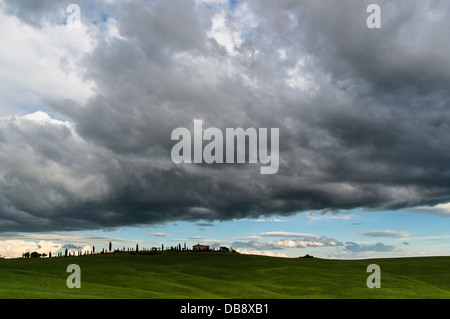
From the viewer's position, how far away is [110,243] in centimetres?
13325

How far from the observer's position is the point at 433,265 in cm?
7344

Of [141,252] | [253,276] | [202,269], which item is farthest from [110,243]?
[253,276]

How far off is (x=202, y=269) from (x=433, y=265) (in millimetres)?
45876
